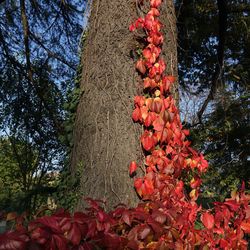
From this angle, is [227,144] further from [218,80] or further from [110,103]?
[110,103]

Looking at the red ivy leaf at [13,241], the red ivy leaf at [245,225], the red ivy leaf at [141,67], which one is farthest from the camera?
the red ivy leaf at [141,67]

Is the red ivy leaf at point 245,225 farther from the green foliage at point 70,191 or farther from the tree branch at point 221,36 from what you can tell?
the tree branch at point 221,36

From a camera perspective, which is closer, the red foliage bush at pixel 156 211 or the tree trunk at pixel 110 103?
the red foliage bush at pixel 156 211

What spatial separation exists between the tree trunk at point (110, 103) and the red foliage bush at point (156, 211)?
0.25 feet

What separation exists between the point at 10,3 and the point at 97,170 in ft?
24.4

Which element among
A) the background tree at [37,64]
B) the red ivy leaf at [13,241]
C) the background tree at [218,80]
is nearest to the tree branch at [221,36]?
the background tree at [218,80]

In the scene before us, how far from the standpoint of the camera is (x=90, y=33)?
3.48 metres

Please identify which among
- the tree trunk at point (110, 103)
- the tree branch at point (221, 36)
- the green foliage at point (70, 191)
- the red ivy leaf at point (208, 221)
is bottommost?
the red ivy leaf at point (208, 221)

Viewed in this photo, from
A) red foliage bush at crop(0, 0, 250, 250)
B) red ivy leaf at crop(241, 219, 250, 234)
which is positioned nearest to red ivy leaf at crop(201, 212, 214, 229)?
red foliage bush at crop(0, 0, 250, 250)

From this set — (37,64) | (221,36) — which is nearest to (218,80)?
(221,36)

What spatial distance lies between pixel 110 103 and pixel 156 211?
3.89ft

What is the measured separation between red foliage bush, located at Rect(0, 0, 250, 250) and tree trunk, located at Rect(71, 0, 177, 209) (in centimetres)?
7

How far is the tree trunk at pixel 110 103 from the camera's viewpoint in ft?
9.62

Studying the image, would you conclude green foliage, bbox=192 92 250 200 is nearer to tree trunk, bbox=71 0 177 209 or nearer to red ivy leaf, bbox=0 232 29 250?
tree trunk, bbox=71 0 177 209
